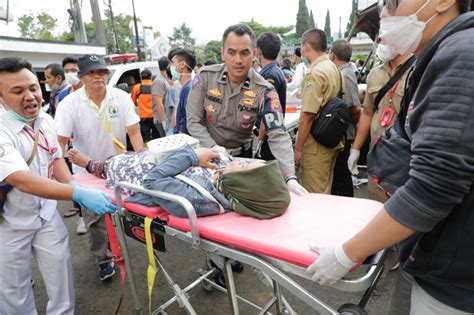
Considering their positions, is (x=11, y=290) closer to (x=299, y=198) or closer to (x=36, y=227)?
(x=36, y=227)

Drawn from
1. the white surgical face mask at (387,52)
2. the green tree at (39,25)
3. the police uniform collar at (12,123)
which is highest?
the green tree at (39,25)

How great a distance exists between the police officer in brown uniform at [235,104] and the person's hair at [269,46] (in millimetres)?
1105

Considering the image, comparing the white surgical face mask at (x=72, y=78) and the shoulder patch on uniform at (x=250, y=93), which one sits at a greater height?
the white surgical face mask at (x=72, y=78)

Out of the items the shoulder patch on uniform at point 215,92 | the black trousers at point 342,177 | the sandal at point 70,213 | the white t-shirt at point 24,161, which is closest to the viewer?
the white t-shirt at point 24,161

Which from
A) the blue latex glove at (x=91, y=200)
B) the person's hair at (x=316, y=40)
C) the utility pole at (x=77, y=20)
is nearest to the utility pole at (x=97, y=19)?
the utility pole at (x=77, y=20)

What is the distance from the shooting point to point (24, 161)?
167 centimetres

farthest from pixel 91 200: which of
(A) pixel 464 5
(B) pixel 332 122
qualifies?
(B) pixel 332 122

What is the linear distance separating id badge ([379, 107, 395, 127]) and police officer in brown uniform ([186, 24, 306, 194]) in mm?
793

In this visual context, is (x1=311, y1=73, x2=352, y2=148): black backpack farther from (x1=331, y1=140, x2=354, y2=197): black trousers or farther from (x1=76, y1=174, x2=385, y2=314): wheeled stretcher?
(x1=76, y1=174, x2=385, y2=314): wheeled stretcher

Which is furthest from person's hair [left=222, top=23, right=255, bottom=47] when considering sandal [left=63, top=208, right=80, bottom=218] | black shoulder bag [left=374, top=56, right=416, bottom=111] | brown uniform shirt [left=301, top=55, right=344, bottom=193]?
sandal [left=63, top=208, right=80, bottom=218]

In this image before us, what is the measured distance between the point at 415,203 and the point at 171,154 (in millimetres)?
1295

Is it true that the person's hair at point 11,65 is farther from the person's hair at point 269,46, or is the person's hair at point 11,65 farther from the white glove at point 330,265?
the person's hair at point 269,46

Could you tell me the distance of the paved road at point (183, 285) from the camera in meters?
2.33

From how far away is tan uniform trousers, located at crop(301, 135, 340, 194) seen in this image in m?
→ 3.02
